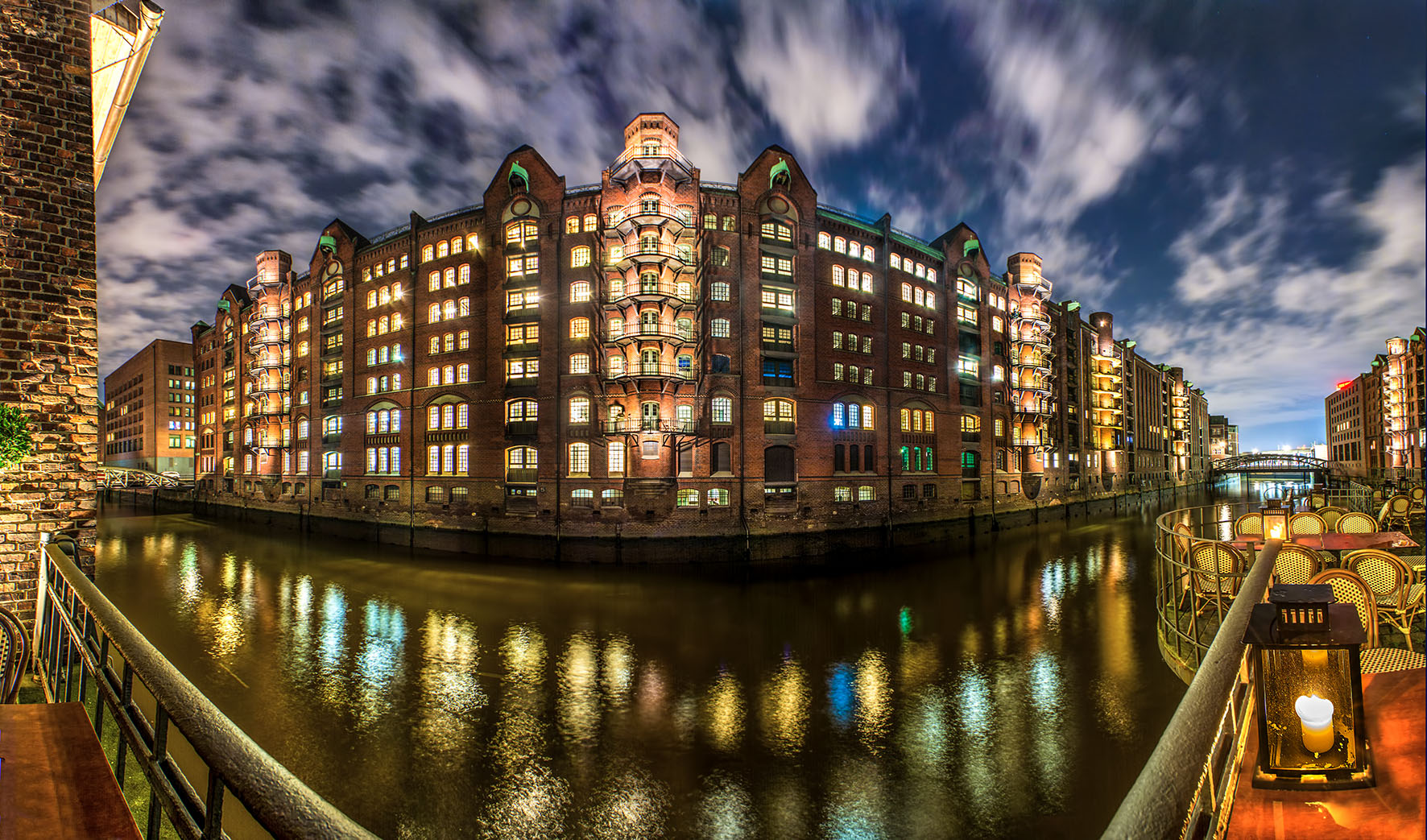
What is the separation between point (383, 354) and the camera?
40.6m

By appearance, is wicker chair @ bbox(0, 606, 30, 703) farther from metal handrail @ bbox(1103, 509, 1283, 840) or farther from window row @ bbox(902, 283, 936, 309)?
window row @ bbox(902, 283, 936, 309)

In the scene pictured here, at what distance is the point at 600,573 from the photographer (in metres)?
25.2

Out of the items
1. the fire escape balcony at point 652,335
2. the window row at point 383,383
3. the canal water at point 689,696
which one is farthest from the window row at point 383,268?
the canal water at point 689,696

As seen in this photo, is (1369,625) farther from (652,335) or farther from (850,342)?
(850,342)

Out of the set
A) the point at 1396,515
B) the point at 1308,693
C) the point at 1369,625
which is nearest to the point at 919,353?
the point at 1396,515

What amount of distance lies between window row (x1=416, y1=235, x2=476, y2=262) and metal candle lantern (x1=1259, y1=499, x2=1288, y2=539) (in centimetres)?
3852

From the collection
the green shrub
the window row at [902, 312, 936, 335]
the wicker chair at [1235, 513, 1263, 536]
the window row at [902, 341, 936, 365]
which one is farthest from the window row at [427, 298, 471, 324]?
the wicker chair at [1235, 513, 1263, 536]

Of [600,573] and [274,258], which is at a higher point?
[274,258]

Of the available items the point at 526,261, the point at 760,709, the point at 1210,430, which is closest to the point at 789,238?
the point at 526,261

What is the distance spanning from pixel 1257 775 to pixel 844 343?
109 ft

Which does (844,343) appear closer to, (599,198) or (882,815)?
(599,198)

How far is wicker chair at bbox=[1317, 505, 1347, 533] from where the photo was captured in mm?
12531

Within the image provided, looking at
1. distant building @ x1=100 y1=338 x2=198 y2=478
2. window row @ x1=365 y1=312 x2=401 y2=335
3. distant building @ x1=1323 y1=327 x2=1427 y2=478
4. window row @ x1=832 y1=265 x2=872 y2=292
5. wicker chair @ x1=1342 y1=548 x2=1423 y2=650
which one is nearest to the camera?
wicker chair @ x1=1342 y1=548 x2=1423 y2=650

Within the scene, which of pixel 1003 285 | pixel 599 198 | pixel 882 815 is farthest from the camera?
pixel 1003 285
